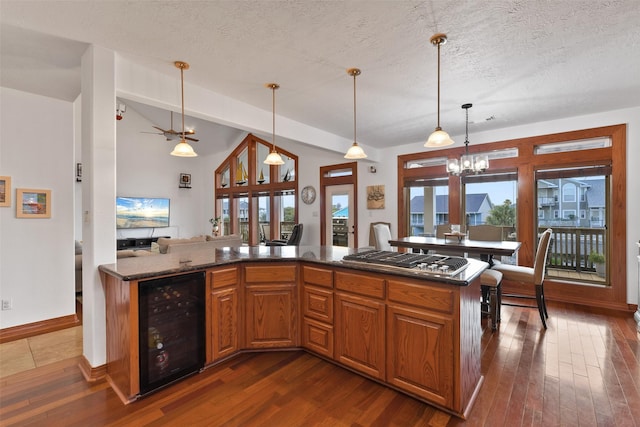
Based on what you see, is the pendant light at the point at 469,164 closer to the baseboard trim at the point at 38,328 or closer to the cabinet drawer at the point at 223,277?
the cabinet drawer at the point at 223,277

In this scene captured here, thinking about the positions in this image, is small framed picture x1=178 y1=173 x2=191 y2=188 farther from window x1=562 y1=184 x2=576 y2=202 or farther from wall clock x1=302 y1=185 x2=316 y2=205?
window x1=562 y1=184 x2=576 y2=202

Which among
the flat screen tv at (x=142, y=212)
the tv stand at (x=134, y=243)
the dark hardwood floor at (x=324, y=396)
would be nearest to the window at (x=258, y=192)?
the flat screen tv at (x=142, y=212)

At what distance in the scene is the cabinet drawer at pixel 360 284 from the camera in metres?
A: 2.10

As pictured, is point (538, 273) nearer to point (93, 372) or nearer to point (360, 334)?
point (360, 334)

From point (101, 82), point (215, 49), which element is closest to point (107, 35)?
point (101, 82)

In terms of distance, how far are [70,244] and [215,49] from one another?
2.85 metres

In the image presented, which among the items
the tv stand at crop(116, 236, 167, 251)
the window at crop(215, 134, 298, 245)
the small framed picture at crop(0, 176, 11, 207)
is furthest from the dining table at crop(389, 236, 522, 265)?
the tv stand at crop(116, 236, 167, 251)

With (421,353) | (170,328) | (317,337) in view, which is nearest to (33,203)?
(170,328)

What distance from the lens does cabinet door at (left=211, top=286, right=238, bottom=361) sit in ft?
7.83

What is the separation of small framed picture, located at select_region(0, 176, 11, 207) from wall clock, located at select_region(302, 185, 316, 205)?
4902 millimetres

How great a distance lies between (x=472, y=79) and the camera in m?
2.91

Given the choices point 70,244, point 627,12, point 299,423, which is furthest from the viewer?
point 70,244

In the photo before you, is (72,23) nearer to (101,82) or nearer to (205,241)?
(101,82)

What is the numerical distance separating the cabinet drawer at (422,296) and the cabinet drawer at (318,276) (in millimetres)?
557
